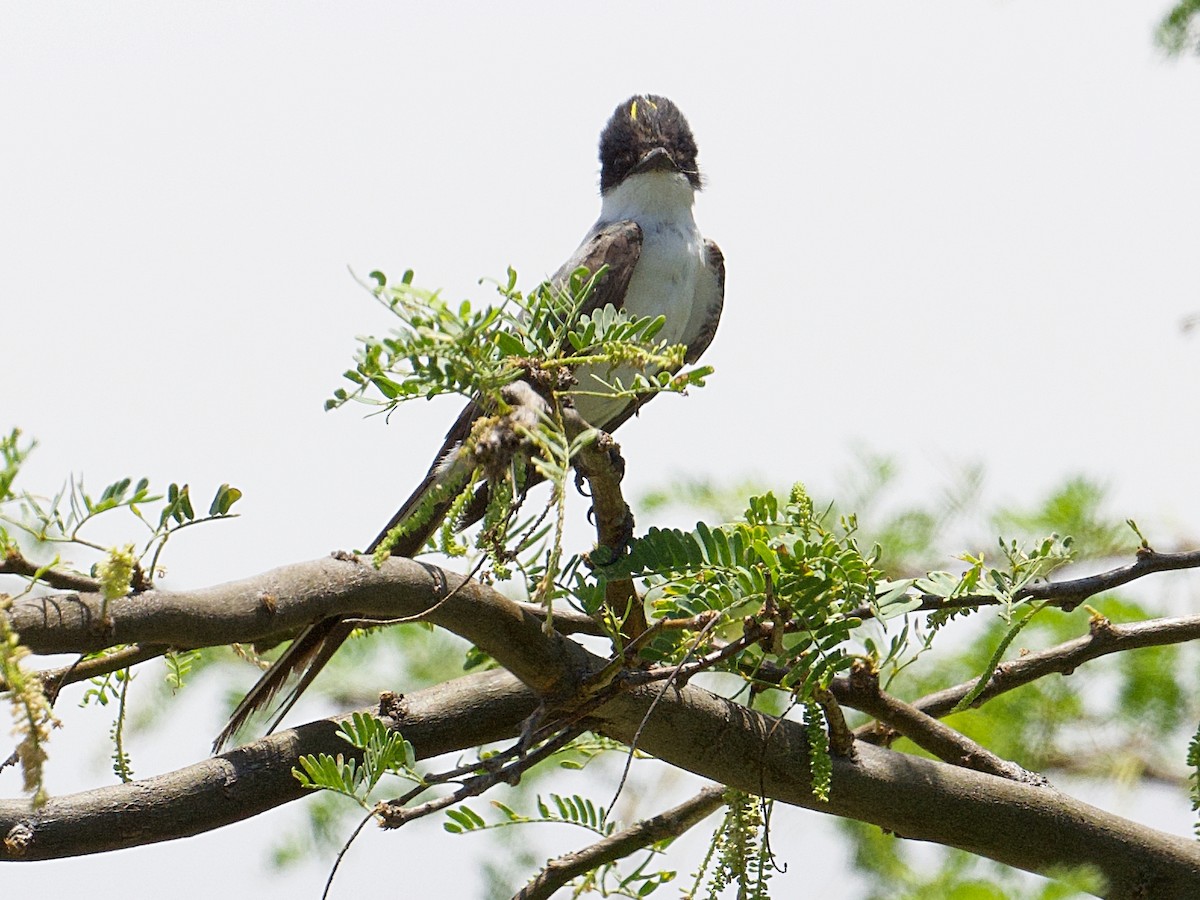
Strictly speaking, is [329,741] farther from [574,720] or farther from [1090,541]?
[1090,541]

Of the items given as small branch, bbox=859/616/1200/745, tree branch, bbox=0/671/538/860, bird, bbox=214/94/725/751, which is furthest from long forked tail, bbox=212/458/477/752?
bird, bbox=214/94/725/751

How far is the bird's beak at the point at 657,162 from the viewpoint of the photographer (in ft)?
17.4

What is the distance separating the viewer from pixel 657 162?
5.30 m

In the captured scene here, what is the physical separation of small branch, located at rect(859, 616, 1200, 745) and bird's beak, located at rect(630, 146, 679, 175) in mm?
3005

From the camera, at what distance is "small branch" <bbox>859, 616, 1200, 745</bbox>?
8.50 ft

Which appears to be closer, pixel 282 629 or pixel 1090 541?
pixel 282 629

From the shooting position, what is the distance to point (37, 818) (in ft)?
6.73

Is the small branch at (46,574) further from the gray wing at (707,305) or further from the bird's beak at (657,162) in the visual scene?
the bird's beak at (657,162)

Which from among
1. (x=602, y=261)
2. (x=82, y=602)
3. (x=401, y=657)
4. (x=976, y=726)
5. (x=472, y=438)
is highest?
(x=602, y=261)

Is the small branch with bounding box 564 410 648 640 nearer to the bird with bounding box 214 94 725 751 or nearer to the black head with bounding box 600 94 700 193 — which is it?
the bird with bounding box 214 94 725 751

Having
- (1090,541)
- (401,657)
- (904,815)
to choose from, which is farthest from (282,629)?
(401,657)

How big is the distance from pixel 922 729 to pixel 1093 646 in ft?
1.28

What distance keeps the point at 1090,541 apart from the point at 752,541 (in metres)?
1.44

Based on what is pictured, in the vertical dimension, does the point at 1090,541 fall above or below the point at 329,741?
above
